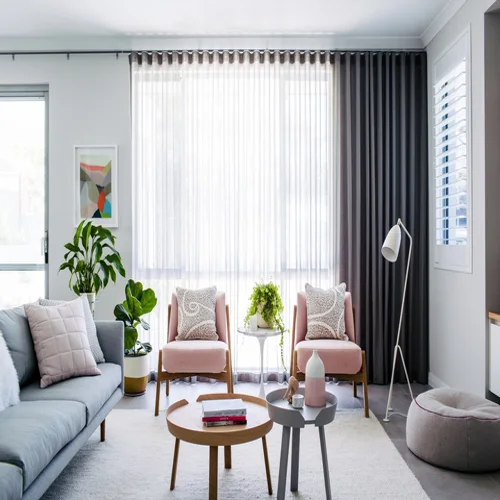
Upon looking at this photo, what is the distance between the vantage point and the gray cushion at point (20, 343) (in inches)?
104

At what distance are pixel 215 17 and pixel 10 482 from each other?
3530 mm

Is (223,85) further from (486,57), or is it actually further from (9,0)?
(486,57)

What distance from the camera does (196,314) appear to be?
3.95m

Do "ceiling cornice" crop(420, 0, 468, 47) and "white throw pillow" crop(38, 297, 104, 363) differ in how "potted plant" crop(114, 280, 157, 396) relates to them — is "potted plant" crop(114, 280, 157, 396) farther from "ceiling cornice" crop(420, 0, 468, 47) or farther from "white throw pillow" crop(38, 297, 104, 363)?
"ceiling cornice" crop(420, 0, 468, 47)

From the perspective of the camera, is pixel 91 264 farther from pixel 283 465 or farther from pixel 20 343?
pixel 283 465

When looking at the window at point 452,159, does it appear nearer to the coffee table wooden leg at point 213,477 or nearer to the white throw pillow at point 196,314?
the white throw pillow at point 196,314

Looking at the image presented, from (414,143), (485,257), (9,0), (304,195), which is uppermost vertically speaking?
(9,0)

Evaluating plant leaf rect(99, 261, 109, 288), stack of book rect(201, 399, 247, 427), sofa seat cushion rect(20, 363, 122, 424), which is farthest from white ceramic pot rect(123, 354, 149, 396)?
stack of book rect(201, 399, 247, 427)

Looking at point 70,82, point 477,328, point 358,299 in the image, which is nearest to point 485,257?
point 477,328

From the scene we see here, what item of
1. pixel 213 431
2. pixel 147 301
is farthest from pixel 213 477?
pixel 147 301

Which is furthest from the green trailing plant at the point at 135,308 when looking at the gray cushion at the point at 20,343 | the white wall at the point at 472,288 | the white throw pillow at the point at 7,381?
the white wall at the point at 472,288

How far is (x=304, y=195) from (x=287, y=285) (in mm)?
795

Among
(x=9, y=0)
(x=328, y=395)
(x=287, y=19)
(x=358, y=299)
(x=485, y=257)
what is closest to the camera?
(x=328, y=395)

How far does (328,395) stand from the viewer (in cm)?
249
